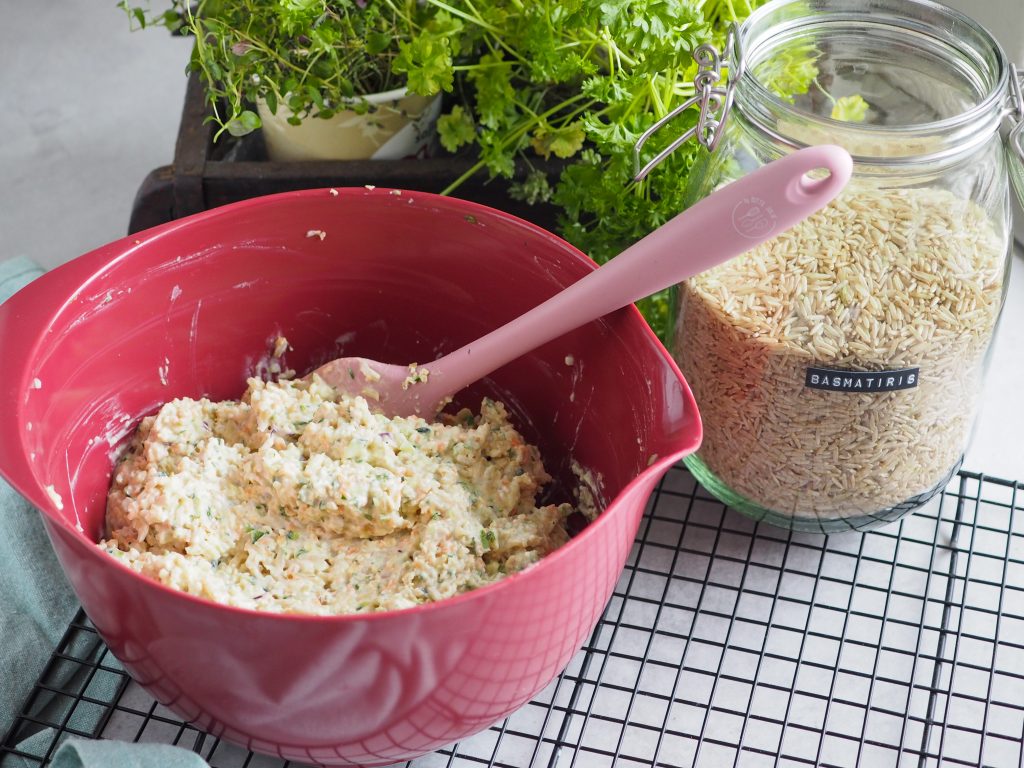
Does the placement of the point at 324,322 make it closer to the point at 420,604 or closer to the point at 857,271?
the point at 420,604

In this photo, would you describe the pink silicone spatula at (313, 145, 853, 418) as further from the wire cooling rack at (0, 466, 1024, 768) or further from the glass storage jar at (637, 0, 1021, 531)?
the wire cooling rack at (0, 466, 1024, 768)

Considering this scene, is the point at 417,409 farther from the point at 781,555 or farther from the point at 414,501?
the point at 781,555

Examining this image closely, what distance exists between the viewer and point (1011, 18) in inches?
55.6

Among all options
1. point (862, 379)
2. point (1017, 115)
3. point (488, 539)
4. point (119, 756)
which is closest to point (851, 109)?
point (1017, 115)

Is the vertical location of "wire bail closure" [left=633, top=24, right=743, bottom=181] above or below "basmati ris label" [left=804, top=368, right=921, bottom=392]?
above

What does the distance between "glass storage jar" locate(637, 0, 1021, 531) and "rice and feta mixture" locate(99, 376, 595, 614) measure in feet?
0.63

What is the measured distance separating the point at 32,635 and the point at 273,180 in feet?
1.87

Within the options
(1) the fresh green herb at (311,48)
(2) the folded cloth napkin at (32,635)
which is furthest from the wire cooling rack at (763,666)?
(1) the fresh green herb at (311,48)

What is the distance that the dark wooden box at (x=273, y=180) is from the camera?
133 cm

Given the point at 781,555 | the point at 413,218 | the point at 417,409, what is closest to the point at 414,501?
the point at 417,409

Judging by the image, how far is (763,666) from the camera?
1.06m

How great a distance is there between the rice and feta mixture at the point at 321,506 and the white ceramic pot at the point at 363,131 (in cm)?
42

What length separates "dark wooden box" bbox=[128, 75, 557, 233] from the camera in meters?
1.33

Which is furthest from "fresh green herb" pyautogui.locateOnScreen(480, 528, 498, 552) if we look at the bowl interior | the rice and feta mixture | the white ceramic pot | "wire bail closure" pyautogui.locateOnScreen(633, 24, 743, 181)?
the white ceramic pot
